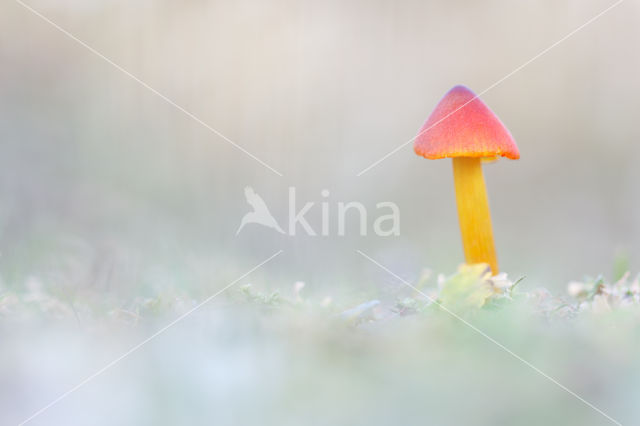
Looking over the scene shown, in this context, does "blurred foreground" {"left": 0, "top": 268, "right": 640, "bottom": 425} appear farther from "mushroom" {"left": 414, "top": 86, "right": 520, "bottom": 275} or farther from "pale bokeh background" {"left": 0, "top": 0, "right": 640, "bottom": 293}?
"pale bokeh background" {"left": 0, "top": 0, "right": 640, "bottom": 293}

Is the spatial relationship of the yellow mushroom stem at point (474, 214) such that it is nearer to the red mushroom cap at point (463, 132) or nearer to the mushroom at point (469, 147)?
the mushroom at point (469, 147)

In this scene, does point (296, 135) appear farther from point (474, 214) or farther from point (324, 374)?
point (324, 374)

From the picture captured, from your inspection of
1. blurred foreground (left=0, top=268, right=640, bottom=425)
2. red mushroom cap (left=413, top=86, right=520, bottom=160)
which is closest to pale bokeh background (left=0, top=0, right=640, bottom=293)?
red mushroom cap (left=413, top=86, right=520, bottom=160)

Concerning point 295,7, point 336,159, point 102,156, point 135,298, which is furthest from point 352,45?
point 135,298

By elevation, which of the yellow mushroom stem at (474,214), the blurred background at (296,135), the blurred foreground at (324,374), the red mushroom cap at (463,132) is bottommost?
the blurred foreground at (324,374)

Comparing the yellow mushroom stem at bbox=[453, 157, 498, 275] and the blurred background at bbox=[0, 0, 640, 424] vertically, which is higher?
the blurred background at bbox=[0, 0, 640, 424]

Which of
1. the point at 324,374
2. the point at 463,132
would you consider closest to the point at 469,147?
the point at 463,132

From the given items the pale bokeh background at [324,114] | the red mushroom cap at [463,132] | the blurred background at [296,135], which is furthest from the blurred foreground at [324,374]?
the pale bokeh background at [324,114]
